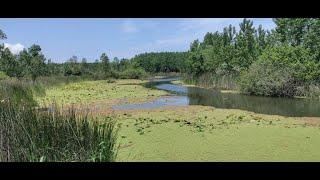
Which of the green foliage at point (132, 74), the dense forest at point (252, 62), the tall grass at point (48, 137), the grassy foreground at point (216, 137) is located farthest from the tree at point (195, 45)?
the tall grass at point (48, 137)

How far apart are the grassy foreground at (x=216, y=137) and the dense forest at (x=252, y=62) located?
174 inches

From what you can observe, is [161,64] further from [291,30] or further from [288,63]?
[288,63]

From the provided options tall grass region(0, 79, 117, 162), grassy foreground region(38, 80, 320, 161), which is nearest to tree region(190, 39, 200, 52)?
grassy foreground region(38, 80, 320, 161)

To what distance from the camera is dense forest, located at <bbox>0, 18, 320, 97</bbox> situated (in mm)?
18781

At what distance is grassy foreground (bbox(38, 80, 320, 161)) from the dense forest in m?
4.41

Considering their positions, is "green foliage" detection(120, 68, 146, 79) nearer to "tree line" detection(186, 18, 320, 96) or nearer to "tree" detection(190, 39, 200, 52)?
"tree" detection(190, 39, 200, 52)

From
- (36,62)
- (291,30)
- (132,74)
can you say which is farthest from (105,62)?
(291,30)

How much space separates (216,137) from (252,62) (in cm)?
1777

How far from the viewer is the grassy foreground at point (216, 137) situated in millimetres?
6297

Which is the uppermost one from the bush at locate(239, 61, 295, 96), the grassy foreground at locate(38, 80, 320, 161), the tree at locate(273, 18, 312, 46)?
the tree at locate(273, 18, 312, 46)

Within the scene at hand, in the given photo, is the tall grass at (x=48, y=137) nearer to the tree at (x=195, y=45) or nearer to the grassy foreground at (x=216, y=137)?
the grassy foreground at (x=216, y=137)
